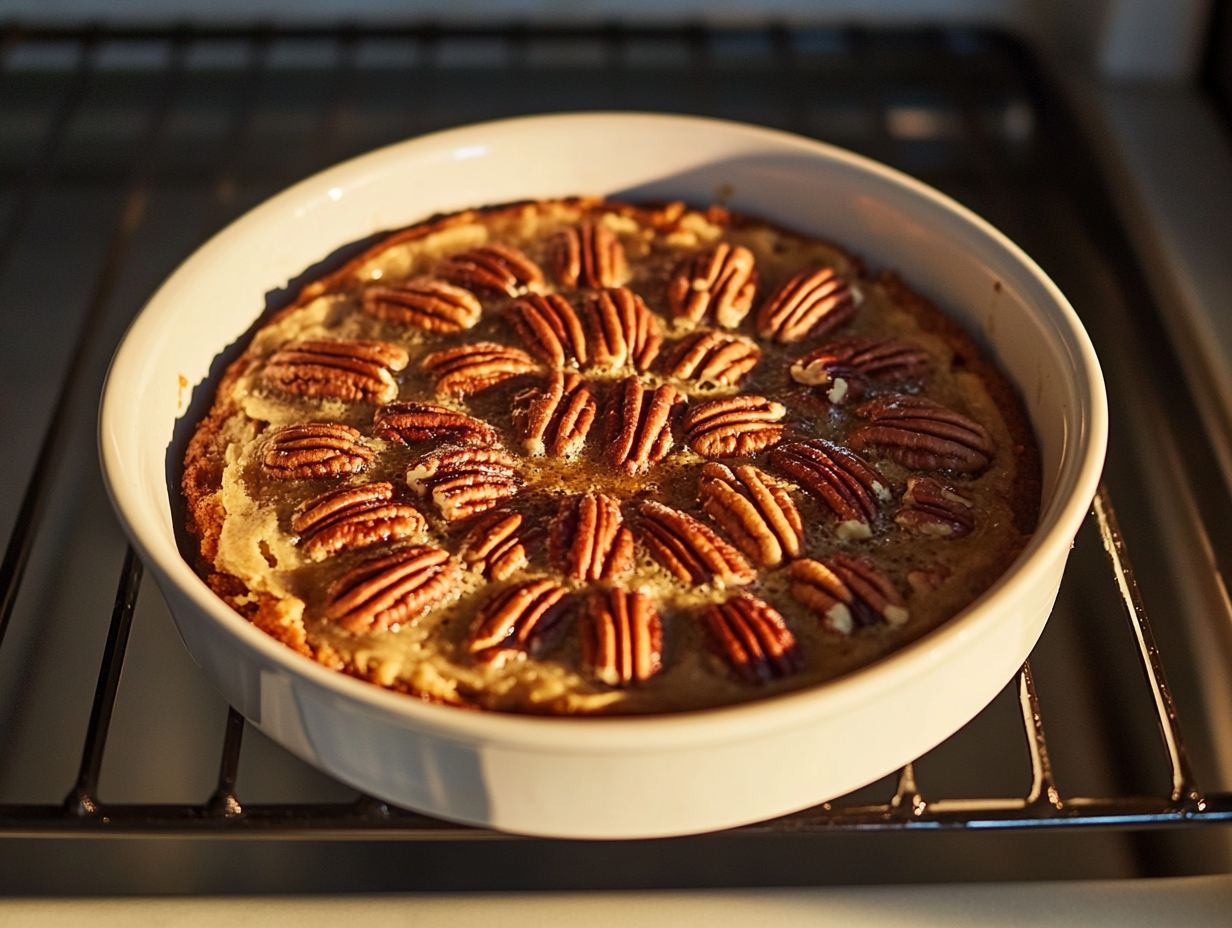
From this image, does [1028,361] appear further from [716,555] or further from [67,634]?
[67,634]

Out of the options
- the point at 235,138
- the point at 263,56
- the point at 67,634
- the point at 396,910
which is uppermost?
the point at 263,56

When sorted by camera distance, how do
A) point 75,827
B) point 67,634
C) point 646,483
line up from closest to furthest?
1. point 75,827
2. point 646,483
3. point 67,634

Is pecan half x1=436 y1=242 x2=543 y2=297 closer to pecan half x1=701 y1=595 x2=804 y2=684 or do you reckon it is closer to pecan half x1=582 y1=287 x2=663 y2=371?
pecan half x1=582 y1=287 x2=663 y2=371

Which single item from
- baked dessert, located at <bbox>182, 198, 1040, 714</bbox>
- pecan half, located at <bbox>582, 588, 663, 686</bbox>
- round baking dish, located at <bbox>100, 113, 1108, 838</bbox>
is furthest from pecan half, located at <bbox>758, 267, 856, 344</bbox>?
pecan half, located at <bbox>582, 588, 663, 686</bbox>

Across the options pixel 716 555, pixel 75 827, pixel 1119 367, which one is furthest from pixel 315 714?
pixel 1119 367

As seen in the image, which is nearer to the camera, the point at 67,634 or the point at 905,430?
the point at 905,430

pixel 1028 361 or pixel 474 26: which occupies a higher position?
pixel 474 26
